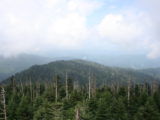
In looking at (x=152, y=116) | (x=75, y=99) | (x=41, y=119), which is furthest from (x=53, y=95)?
(x=152, y=116)

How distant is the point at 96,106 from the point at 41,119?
1333cm

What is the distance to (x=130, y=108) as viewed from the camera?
69500 mm

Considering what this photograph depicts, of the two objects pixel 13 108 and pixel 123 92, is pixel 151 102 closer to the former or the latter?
pixel 123 92

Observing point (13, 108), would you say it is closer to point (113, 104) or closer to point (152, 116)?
point (113, 104)

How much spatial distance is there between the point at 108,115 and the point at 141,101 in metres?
20.0

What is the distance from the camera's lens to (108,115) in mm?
55938

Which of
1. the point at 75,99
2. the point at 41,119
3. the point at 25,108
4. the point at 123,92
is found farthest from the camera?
the point at 123,92

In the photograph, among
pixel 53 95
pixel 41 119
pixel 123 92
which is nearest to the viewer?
pixel 41 119

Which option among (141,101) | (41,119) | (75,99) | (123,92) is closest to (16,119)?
(41,119)

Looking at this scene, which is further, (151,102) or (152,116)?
(151,102)

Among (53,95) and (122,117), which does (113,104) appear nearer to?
(122,117)

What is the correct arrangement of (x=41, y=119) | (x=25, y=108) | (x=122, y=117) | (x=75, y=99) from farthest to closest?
(x=75, y=99) → (x=25, y=108) → (x=122, y=117) → (x=41, y=119)

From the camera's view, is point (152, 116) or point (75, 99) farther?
point (75, 99)

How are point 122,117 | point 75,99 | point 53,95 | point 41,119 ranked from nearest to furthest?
point 41,119 < point 122,117 < point 75,99 < point 53,95
